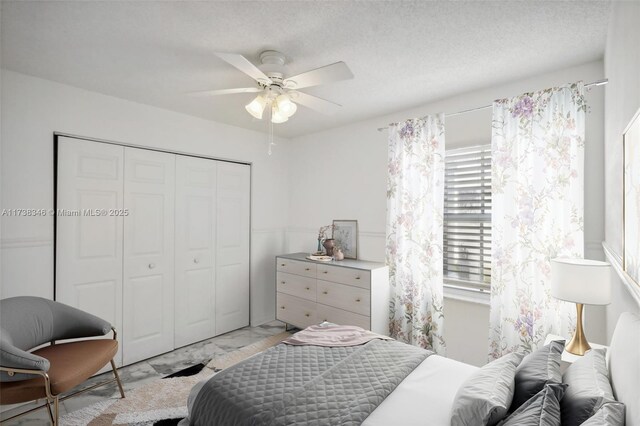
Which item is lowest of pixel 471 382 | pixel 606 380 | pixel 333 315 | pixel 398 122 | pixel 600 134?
pixel 333 315

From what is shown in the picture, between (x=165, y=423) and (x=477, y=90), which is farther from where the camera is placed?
(x=477, y=90)

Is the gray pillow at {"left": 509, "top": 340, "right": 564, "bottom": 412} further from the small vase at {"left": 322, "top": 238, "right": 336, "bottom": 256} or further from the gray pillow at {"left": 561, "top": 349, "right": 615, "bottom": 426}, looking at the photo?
the small vase at {"left": 322, "top": 238, "right": 336, "bottom": 256}

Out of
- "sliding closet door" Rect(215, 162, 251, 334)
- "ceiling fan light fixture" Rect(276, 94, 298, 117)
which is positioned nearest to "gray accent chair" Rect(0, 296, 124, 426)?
"sliding closet door" Rect(215, 162, 251, 334)

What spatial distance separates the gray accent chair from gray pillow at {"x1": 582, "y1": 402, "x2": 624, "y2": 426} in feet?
→ 8.58

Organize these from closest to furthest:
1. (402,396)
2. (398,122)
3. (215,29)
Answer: (402,396)
(215,29)
(398,122)

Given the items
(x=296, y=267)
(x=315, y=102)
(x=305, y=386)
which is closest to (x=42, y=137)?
(x=315, y=102)

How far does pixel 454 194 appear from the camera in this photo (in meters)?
3.22

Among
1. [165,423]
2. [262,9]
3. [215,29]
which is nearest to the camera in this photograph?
[262,9]

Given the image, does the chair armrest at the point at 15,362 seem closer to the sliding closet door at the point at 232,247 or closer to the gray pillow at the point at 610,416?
the sliding closet door at the point at 232,247

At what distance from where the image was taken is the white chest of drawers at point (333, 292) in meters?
3.21

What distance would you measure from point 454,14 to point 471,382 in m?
1.91

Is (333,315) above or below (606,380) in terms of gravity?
below

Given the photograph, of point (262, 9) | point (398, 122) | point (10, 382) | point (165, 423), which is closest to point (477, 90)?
point (398, 122)

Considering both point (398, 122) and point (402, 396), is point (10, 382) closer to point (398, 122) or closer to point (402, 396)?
point (402, 396)
